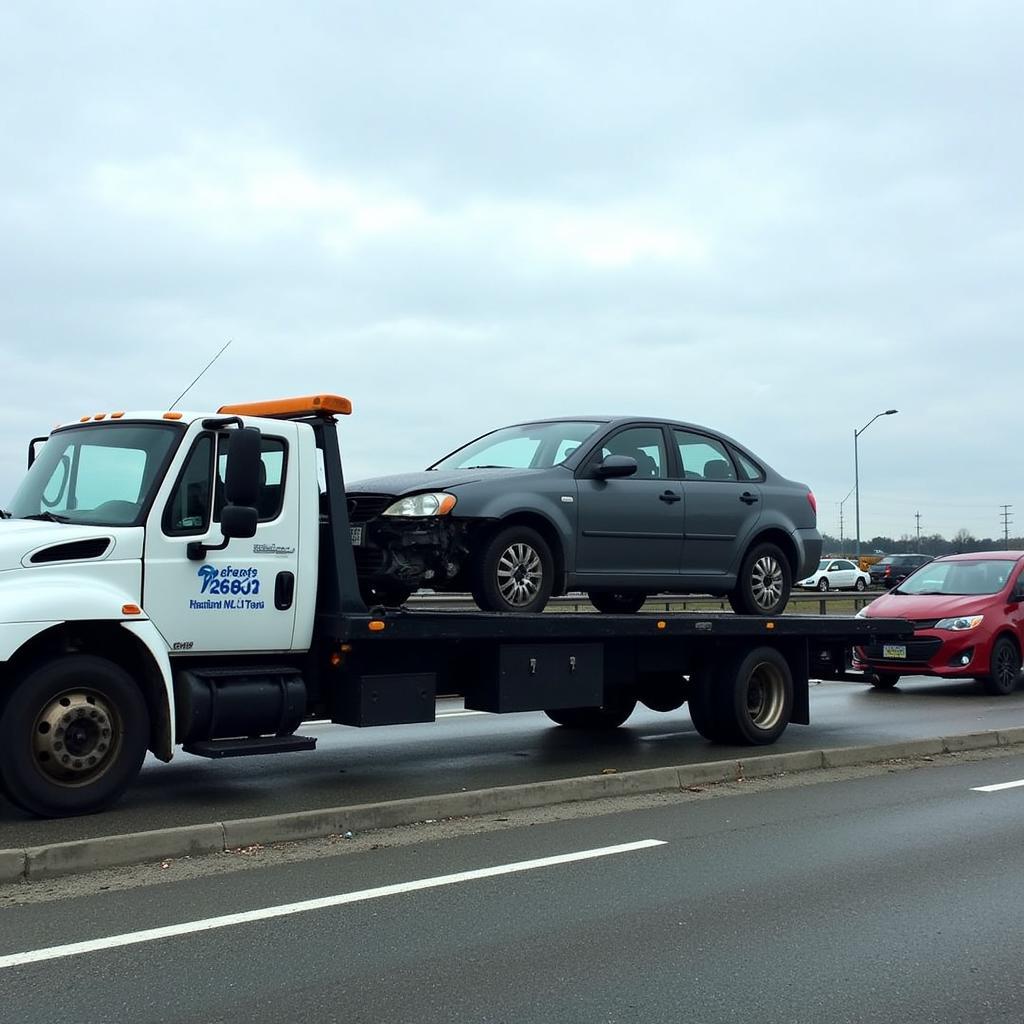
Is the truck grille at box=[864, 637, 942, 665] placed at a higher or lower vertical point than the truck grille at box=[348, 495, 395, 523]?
lower

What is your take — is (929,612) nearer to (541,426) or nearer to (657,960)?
(541,426)

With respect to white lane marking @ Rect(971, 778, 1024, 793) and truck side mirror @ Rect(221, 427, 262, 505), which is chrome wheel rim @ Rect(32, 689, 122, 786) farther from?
white lane marking @ Rect(971, 778, 1024, 793)

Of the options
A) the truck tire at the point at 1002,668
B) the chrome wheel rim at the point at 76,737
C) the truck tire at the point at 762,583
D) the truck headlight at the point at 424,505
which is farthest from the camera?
the truck tire at the point at 1002,668

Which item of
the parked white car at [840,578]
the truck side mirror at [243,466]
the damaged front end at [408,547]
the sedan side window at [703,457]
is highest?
the sedan side window at [703,457]

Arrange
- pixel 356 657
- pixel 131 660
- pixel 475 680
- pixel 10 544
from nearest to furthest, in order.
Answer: pixel 10 544
pixel 131 660
pixel 356 657
pixel 475 680

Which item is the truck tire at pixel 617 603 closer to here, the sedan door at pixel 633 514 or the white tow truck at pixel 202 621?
the sedan door at pixel 633 514

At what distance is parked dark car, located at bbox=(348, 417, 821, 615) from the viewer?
9148mm

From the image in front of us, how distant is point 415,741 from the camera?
38.0ft

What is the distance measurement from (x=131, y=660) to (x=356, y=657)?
151cm

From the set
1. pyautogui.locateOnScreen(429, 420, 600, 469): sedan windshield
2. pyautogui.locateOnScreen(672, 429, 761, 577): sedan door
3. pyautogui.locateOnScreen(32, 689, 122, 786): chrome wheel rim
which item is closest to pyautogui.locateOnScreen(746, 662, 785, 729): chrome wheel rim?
pyautogui.locateOnScreen(672, 429, 761, 577): sedan door

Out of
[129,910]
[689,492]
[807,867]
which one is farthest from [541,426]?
[129,910]

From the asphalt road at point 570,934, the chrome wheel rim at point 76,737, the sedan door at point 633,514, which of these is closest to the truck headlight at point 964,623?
the sedan door at point 633,514

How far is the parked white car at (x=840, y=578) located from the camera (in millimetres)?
53406

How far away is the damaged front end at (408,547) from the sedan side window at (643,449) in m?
1.76
